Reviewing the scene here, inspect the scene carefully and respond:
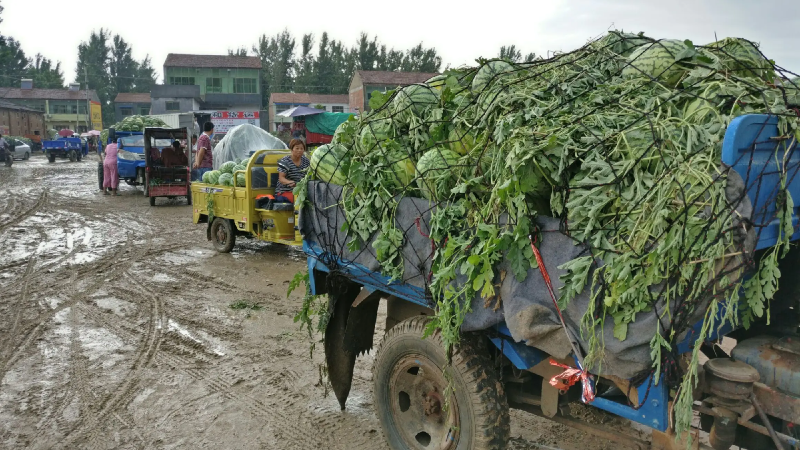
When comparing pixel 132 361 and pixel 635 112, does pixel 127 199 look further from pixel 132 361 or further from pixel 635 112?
pixel 635 112

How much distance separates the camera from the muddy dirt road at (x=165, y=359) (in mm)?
4465

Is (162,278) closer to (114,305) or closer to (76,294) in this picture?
(76,294)

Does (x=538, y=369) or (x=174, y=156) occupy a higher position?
(x=174, y=156)

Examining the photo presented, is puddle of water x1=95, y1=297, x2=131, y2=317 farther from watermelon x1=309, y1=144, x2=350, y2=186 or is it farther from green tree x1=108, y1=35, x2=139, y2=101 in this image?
green tree x1=108, y1=35, x2=139, y2=101

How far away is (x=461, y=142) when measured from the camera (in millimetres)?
3436

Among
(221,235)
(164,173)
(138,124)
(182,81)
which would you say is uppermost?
(182,81)

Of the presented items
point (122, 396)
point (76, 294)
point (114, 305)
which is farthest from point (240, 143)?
point (122, 396)

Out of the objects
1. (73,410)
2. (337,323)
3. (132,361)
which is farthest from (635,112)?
(132,361)

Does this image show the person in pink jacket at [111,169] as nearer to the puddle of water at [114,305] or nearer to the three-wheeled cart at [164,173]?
the three-wheeled cart at [164,173]

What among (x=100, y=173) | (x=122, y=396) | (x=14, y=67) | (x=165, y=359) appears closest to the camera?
(x=122, y=396)

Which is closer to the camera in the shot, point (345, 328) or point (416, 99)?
point (416, 99)

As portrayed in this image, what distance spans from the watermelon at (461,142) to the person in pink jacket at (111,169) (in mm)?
19881

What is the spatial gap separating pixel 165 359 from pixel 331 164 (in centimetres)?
317

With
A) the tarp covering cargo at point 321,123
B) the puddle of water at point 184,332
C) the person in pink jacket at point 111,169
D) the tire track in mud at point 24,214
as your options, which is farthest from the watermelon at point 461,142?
the tarp covering cargo at point 321,123
